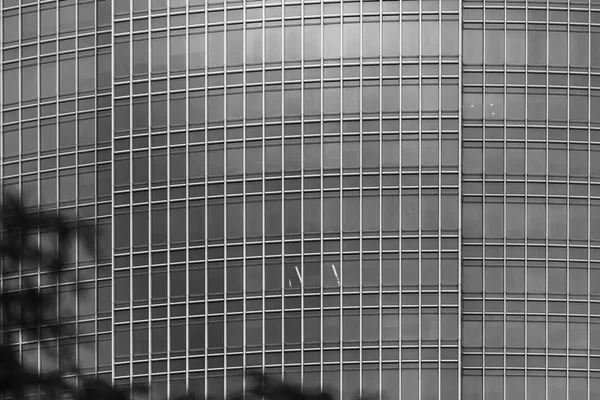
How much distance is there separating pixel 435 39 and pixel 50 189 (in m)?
22.5

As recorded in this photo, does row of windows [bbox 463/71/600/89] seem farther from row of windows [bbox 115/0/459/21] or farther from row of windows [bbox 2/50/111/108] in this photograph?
row of windows [bbox 2/50/111/108]

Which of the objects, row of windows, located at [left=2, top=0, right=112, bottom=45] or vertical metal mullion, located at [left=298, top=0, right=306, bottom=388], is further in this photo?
row of windows, located at [left=2, top=0, right=112, bottom=45]

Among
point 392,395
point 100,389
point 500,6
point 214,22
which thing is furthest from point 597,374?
point 100,389

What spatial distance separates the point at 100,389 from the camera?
770 cm

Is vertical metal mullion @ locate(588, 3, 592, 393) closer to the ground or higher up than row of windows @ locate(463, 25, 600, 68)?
closer to the ground

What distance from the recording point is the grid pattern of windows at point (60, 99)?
74812mm

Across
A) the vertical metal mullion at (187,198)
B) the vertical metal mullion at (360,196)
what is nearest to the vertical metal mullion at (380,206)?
the vertical metal mullion at (360,196)

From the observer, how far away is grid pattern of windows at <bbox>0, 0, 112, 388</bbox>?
74.8 m

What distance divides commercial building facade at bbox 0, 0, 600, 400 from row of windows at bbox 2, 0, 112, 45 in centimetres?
171

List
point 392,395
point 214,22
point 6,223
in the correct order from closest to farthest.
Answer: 1. point 6,223
2. point 392,395
3. point 214,22

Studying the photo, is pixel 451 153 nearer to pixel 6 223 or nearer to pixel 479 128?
pixel 479 128

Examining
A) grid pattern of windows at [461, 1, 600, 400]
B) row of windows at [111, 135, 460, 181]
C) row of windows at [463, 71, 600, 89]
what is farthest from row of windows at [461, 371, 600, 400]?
row of windows at [463, 71, 600, 89]

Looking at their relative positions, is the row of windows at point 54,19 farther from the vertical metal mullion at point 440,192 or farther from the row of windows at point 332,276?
the vertical metal mullion at point 440,192

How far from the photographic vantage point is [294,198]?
71.4m
